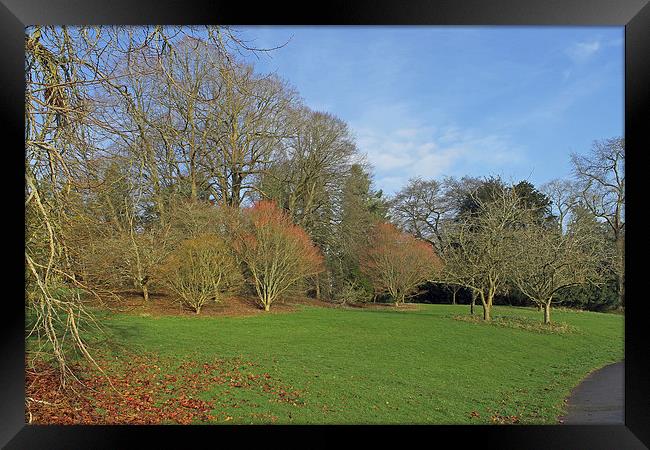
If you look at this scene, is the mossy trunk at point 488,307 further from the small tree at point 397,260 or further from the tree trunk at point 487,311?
the small tree at point 397,260

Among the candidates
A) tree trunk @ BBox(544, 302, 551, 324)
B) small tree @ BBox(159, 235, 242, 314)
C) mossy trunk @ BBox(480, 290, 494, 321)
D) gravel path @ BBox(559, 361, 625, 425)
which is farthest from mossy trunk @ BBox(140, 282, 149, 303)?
tree trunk @ BBox(544, 302, 551, 324)

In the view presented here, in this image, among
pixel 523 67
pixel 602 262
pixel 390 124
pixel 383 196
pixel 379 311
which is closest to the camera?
pixel 523 67

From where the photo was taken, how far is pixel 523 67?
361cm

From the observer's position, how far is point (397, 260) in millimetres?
5020

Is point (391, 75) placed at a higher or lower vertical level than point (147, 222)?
higher

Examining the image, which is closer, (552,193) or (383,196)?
(552,193)

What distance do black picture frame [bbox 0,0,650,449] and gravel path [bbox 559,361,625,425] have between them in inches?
24.1

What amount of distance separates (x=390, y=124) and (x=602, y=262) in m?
3.14

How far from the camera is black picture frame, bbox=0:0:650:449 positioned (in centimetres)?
167

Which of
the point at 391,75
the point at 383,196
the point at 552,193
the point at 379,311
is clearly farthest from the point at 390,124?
the point at 379,311

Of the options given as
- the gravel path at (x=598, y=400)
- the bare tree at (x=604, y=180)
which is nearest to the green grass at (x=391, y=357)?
the gravel path at (x=598, y=400)

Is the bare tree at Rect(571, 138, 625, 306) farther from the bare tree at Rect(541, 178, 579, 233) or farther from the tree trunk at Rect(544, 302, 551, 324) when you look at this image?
the tree trunk at Rect(544, 302, 551, 324)
